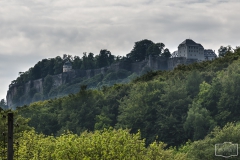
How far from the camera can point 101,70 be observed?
169375 mm

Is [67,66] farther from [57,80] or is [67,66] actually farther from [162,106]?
[162,106]

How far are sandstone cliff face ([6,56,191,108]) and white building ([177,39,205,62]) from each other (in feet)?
33.4

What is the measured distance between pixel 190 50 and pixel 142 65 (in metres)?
14.0

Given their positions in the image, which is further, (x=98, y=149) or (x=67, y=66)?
(x=67, y=66)

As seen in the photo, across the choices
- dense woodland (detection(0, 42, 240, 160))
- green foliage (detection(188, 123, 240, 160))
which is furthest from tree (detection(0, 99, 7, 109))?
green foliage (detection(188, 123, 240, 160))

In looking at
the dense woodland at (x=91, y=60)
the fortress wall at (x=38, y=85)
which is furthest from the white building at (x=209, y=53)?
the fortress wall at (x=38, y=85)

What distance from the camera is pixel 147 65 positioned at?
154375 mm

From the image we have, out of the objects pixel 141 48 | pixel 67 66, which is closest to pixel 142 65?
pixel 141 48

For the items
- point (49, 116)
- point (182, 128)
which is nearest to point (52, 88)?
point (49, 116)

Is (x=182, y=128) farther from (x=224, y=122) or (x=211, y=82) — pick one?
(x=211, y=82)

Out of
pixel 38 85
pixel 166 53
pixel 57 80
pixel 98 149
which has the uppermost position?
pixel 166 53

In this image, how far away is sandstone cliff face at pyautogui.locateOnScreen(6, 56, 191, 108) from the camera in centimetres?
15100

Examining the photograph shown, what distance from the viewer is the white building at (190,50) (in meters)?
163

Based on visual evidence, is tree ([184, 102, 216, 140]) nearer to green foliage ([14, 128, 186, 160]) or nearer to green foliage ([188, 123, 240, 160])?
green foliage ([188, 123, 240, 160])
